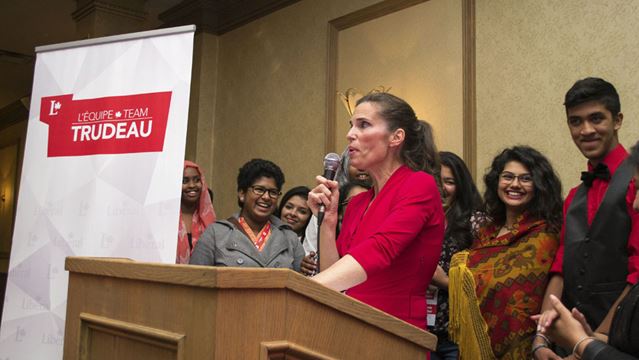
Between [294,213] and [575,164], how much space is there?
163cm

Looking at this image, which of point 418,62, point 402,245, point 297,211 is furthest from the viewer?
point 418,62

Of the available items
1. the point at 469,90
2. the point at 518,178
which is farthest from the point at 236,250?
the point at 469,90

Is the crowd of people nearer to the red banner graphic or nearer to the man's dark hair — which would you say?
the man's dark hair

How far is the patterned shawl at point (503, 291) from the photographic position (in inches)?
89.7

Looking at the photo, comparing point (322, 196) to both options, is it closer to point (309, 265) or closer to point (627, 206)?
point (627, 206)

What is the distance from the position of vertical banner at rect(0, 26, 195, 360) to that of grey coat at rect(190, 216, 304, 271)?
0.83 ft

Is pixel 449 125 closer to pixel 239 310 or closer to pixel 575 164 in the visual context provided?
pixel 575 164

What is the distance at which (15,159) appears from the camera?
40.7 ft

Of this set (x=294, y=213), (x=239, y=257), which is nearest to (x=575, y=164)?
(x=294, y=213)

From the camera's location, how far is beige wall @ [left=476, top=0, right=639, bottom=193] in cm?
357

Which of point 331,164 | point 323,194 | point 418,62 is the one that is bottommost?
point 323,194

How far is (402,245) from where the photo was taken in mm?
1674

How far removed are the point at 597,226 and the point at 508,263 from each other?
1.49 feet

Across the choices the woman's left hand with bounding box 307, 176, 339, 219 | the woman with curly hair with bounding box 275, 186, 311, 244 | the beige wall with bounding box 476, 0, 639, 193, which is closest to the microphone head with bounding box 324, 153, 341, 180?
the woman's left hand with bounding box 307, 176, 339, 219
